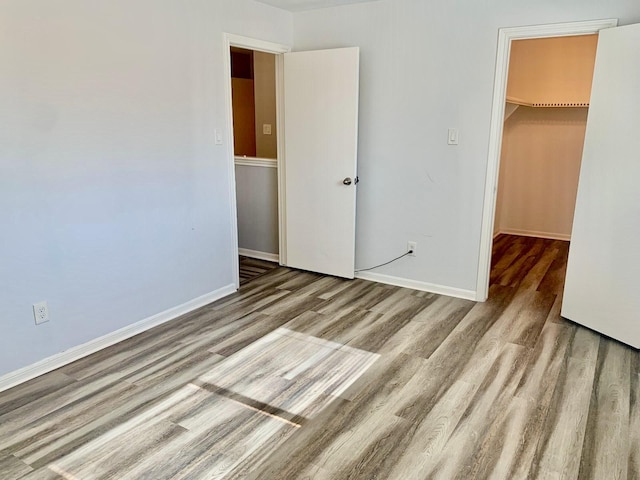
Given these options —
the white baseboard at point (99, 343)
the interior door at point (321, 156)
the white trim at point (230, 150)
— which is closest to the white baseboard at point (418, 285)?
the interior door at point (321, 156)

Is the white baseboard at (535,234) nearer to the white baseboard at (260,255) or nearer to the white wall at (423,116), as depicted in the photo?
the white wall at (423,116)

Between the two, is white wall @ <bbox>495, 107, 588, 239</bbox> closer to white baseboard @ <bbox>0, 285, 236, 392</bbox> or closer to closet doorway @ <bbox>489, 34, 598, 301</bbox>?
closet doorway @ <bbox>489, 34, 598, 301</bbox>

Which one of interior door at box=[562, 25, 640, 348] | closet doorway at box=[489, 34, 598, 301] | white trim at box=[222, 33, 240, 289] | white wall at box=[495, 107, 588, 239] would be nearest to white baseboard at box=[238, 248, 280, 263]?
white trim at box=[222, 33, 240, 289]

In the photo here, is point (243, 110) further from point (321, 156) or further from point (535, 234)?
point (535, 234)

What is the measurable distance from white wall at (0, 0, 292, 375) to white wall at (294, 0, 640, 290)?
1032mm

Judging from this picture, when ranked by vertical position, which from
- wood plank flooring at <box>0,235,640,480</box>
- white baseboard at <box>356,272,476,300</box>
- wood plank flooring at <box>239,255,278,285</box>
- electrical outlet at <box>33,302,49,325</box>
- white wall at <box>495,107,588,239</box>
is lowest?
wood plank flooring at <box>0,235,640,480</box>

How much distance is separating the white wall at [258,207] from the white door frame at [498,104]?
2021 mm

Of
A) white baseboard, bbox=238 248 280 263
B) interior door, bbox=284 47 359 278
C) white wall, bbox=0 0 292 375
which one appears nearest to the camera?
white wall, bbox=0 0 292 375

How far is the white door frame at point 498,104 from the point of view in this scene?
305 cm

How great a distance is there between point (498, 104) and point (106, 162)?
8.85 feet

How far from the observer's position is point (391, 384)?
2.54 m

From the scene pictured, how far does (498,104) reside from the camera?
11.1 feet

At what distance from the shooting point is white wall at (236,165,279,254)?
4.68 metres

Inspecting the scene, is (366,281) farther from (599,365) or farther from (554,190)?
(554,190)
